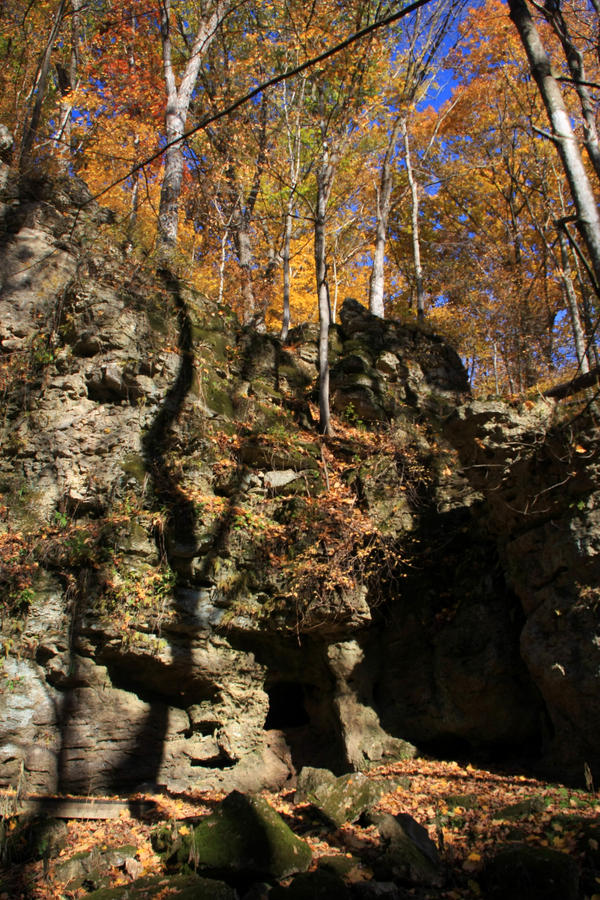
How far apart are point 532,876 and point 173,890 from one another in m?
2.88

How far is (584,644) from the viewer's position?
6.66 m

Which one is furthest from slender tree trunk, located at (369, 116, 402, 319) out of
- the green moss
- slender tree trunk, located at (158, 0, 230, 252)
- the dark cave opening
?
the dark cave opening

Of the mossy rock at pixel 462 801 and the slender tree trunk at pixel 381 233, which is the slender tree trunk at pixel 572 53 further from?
the slender tree trunk at pixel 381 233

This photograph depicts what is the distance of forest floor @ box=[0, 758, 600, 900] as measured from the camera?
15.2 ft

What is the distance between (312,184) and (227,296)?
5410 millimetres

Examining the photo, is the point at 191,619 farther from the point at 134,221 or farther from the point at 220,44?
the point at 220,44

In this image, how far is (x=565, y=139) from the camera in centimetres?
454

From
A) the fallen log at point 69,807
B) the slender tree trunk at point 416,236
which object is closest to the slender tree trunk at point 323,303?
the slender tree trunk at point 416,236

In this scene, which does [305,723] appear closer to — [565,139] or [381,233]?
[565,139]

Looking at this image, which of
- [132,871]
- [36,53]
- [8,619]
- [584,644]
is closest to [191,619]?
[8,619]

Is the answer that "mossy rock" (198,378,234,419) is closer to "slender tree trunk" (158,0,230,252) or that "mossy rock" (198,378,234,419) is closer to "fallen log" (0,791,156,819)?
"slender tree trunk" (158,0,230,252)

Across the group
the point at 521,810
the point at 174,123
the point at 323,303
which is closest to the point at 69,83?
the point at 174,123

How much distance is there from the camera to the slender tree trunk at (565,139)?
419cm

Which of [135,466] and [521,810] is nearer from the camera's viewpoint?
[521,810]
